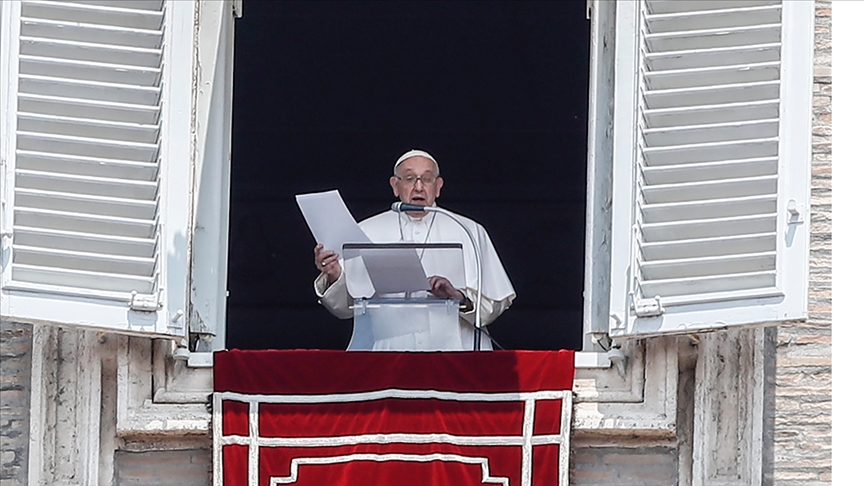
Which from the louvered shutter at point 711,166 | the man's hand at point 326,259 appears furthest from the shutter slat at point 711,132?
the man's hand at point 326,259

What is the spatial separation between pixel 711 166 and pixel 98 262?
6.44 feet

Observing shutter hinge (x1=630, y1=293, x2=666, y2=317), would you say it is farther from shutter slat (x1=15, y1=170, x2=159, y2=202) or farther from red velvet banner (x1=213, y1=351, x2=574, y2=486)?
shutter slat (x1=15, y1=170, x2=159, y2=202)

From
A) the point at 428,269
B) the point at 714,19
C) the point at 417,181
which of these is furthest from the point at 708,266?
the point at 417,181

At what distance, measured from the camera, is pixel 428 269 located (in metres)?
8.36

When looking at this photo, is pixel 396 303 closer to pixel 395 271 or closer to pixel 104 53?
pixel 395 271

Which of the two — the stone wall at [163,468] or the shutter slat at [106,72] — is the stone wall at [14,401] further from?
the shutter slat at [106,72]

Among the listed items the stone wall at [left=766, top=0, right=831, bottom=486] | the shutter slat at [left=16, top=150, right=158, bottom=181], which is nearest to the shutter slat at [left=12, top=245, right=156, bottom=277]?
the shutter slat at [left=16, top=150, right=158, bottom=181]

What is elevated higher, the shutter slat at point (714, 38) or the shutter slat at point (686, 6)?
the shutter slat at point (686, 6)

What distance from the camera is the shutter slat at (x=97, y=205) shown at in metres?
7.41

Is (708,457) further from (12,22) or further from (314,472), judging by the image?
(12,22)

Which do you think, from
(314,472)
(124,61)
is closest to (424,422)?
(314,472)

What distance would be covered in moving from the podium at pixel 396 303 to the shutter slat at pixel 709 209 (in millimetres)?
707
